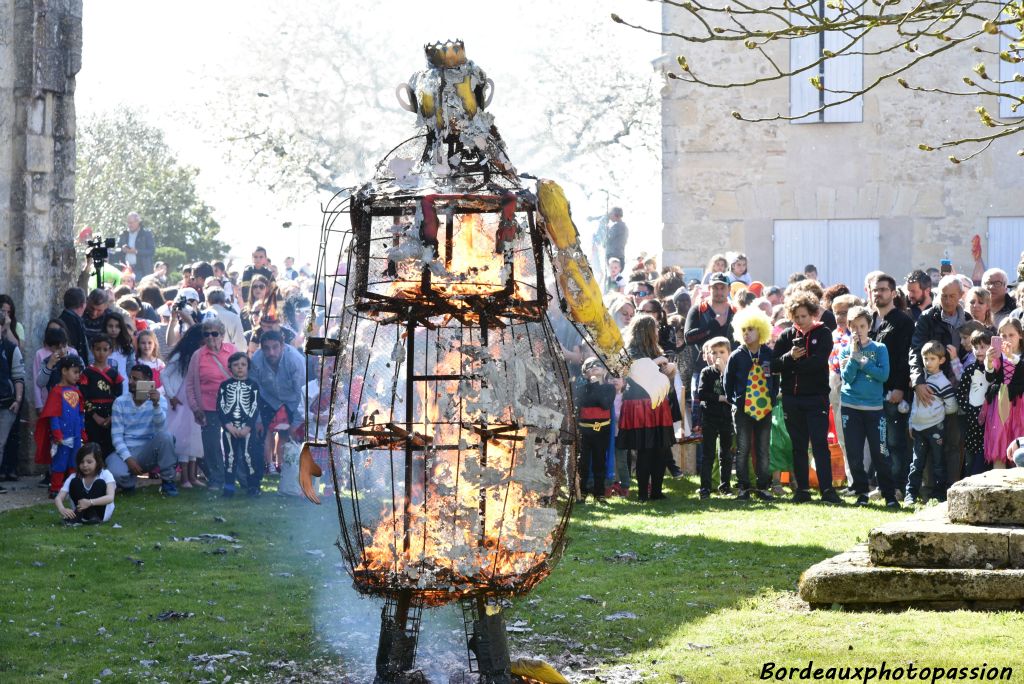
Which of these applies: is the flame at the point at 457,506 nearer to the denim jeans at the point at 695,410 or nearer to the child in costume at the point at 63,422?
the child in costume at the point at 63,422

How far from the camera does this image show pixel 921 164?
23297 mm

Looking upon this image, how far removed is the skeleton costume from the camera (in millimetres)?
12953

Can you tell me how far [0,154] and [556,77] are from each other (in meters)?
23.5

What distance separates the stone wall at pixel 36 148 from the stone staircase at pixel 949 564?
9.33 m

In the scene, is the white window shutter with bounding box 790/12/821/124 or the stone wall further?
the white window shutter with bounding box 790/12/821/124

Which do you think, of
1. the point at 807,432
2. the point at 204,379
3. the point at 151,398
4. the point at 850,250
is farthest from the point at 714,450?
the point at 850,250

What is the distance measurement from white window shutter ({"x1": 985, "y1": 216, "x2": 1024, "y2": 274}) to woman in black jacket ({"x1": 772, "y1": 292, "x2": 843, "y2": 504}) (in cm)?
1222

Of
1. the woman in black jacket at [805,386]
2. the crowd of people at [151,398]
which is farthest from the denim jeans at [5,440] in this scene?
the woman in black jacket at [805,386]

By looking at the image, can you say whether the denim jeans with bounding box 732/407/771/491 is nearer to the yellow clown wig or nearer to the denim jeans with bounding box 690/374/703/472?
the yellow clown wig

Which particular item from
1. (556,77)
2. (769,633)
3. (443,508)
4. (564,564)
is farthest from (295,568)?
(556,77)

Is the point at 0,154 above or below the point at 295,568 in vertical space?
above

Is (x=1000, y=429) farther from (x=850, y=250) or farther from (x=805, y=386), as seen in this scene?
(x=850, y=250)

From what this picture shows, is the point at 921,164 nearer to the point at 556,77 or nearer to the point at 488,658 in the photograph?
the point at 556,77

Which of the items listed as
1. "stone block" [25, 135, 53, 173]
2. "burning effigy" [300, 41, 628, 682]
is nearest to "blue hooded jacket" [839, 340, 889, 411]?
"burning effigy" [300, 41, 628, 682]
